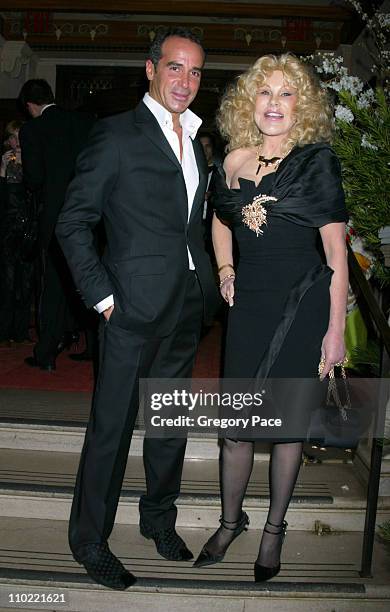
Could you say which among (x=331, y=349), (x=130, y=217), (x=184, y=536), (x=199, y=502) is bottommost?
(x=184, y=536)

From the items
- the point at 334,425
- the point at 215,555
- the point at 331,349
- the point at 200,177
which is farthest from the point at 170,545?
the point at 200,177

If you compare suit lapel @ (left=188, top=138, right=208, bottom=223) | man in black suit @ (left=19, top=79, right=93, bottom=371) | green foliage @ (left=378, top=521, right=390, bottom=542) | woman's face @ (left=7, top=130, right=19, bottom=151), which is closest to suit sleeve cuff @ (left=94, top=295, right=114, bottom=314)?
suit lapel @ (left=188, top=138, right=208, bottom=223)

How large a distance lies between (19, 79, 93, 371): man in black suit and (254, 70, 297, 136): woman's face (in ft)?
6.54

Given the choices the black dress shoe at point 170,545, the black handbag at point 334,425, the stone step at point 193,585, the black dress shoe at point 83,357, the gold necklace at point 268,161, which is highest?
the gold necklace at point 268,161

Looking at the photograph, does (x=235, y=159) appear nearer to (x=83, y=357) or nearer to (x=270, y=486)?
(x=270, y=486)

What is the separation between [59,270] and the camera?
3.91m

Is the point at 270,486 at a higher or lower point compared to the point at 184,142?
lower

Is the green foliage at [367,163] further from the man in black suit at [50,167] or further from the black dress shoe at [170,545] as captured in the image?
the man in black suit at [50,167]

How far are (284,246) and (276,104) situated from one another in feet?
1.47

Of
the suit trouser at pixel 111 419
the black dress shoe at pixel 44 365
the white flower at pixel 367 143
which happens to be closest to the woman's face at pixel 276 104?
the white flower at pixel 367 143

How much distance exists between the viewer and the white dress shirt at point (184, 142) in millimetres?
2084

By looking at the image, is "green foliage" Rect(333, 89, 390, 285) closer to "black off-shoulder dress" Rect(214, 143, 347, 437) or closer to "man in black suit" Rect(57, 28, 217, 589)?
"black off-shoulder dress" Rect(214, 143, 347, 437)

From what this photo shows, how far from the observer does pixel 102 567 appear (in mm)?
2158

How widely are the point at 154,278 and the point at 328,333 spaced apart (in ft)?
1.90
